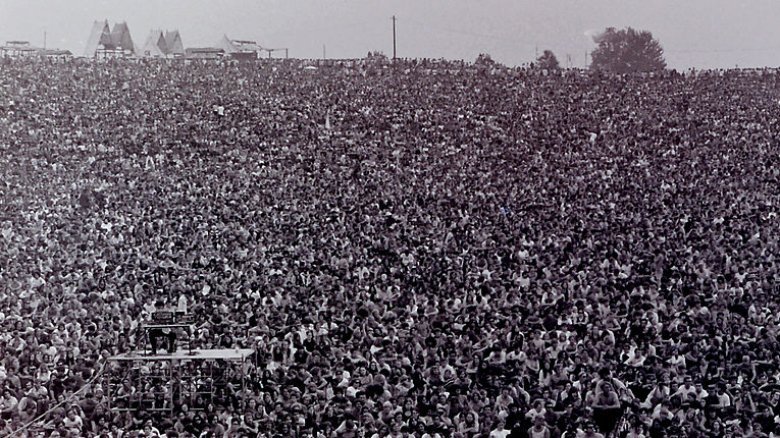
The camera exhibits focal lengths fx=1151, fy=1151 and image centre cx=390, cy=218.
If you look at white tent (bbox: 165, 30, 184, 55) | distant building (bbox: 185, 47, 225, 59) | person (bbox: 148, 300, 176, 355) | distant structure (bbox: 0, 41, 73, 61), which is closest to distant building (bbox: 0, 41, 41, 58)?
distant structure (bbox: 0, 41, 73, 61)

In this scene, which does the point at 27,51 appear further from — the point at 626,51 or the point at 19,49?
the point at 626,51

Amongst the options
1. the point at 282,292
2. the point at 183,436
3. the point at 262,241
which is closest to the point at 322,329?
the point at 282,292

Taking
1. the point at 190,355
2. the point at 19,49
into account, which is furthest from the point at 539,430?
the point at 19,49

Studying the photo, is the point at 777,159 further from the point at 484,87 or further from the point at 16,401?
the point at 16,401

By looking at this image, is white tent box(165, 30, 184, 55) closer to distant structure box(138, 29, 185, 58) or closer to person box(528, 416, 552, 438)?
distant structure box(138, 29, 185, 58)

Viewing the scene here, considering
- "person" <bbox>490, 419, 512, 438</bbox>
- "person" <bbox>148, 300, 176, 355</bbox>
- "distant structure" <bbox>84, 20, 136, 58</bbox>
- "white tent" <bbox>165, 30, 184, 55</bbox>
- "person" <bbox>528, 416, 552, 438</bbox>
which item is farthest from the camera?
"white tent" <bbox>165, 30, 184, 55</bbox>
